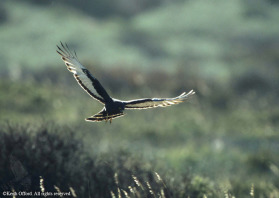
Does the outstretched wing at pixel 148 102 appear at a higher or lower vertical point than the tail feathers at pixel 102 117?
higher

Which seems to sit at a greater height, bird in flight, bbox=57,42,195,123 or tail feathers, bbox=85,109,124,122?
bird in flight, bbox=57,42,195,123

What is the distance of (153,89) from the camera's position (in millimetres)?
14195

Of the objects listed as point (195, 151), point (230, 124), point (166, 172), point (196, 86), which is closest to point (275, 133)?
point (230, 124)

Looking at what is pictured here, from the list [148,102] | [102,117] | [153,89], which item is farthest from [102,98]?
[153,89]

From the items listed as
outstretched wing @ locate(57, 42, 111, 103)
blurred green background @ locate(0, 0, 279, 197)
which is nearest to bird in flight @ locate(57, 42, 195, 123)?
outstretched wing @ locate(57, 42, 111, 103)

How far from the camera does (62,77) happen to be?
13969mm

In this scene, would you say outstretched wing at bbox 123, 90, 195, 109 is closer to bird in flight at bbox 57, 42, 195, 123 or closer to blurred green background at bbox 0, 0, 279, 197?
bird in flight at bbox 57, 42, 195, 123

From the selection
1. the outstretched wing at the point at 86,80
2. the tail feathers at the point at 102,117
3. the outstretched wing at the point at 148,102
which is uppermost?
the outstretched wing at the point at 86,80

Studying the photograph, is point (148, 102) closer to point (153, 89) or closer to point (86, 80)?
point (86, 80)

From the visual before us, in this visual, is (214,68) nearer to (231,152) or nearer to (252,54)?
(252,54)

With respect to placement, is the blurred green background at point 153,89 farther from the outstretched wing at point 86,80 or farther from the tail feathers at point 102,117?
the outstretched wing at point 86,80

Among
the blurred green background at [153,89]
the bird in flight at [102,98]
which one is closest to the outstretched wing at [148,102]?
the bird in flight at [102,98]

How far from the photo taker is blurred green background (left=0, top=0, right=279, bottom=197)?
5.26m

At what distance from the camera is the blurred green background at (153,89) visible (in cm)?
526
